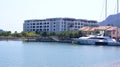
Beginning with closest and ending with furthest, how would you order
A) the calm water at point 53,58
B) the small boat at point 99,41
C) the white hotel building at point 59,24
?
the calm water at point 53,58 → the small boat at point 99,41 → the white hotel building at point 59,24

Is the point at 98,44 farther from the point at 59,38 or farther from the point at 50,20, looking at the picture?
the point at 50,20

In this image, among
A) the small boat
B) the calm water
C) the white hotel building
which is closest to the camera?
the calm water

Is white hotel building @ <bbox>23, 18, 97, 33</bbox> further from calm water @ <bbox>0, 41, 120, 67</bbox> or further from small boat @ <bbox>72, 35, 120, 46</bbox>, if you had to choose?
calm water @ <bbox>0, 41, 120, 67</bbox>

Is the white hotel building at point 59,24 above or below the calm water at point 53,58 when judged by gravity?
above

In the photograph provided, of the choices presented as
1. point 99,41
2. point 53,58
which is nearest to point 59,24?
point 99,41

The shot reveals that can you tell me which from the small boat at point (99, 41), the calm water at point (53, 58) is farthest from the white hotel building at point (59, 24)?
the calm water at point (53, 58)

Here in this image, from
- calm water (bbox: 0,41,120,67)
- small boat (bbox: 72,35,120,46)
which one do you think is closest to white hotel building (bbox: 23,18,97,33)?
small boat (bbox: 72,35,120,46)

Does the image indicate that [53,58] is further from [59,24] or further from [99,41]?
[59,24]

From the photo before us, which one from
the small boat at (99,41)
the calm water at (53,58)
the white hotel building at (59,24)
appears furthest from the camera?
the white hotel building at (59,24)

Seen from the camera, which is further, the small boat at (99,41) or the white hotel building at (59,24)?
the white hotel building at (59,24)

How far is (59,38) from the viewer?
431 feet

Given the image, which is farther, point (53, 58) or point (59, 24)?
point (59, 24)

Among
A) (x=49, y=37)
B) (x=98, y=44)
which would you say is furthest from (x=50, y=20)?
(x=98, y=44)

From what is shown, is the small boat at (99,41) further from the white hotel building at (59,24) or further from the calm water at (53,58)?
the white hotel building at (59,24)
